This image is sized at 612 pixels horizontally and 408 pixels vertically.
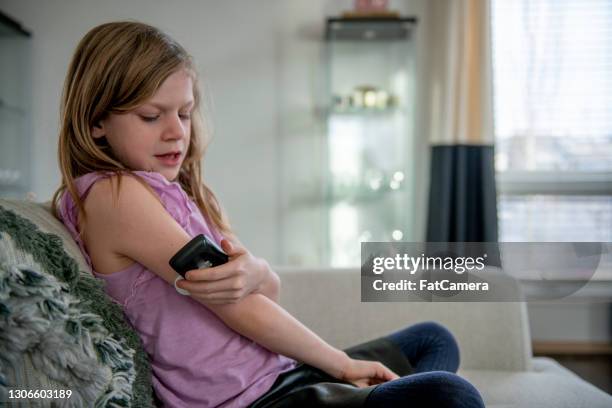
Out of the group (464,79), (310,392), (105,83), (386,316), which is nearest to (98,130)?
(105,83)

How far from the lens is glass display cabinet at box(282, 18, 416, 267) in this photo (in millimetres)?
2732

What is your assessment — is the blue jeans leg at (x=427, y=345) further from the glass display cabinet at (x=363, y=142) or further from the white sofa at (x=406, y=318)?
the glass display cabinet at (x=363, y=142)

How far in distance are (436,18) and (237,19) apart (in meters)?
0.99

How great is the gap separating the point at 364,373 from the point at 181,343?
0.30 metres

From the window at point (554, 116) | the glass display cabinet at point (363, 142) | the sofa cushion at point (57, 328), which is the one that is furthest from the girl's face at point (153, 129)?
the window at point (554, 116)

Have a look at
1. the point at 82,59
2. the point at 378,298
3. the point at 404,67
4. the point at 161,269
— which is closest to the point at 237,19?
the point at 404,67

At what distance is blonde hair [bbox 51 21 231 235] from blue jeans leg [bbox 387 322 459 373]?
1.93 feet

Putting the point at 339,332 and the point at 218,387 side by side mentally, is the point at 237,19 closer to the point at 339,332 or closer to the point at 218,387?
the point at 339,332

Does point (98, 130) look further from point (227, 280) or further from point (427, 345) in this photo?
point (427, 345)

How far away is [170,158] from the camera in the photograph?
36.0 inches

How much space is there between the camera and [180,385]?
845 millimetres

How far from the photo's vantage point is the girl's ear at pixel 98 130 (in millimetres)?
882

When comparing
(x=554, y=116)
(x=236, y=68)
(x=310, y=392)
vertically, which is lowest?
(x=310, y=392)

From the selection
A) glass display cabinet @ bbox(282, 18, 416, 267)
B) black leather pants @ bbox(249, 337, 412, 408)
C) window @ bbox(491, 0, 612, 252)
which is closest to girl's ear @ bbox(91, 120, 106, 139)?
black leather pants @ bbox(249, 337, 412, 408)
